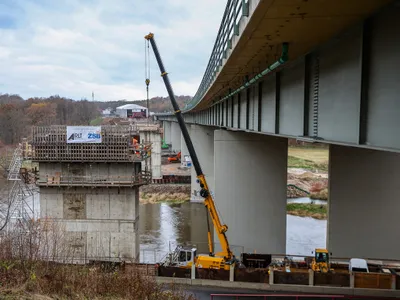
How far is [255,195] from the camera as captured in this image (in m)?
19.4

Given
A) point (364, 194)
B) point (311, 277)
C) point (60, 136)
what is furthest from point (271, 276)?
point (60, 136)

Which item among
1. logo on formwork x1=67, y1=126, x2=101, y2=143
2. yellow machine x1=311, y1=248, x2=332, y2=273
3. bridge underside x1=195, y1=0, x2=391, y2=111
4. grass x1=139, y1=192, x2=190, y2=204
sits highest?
bridge underside x1=195, y1=0, x2=391, y2=111

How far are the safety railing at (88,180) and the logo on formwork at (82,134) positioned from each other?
2066 mm

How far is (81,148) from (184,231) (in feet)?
47.1

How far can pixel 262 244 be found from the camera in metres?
19.6

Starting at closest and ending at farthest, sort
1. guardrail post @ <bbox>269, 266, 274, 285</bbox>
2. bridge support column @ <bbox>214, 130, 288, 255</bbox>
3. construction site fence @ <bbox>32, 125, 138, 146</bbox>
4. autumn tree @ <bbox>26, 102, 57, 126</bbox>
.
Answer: guardrail post @ <bbox>269, 266, 274, 285</bbox> < bridge support column @ <bbox>214, 130, 288, 255</bbox> < construction site fence @ <bbox>32, 125, 138, 146</bbox> < autumn tree @ <bbox>26, 102, 57, 126</bbox>

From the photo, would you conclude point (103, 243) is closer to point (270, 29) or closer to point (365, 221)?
point (365, 221)

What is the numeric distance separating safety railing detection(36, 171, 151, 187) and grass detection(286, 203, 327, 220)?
21.8m

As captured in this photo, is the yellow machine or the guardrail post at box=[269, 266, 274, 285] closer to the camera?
the guardrail post at box=[269, 266, 274, 285]

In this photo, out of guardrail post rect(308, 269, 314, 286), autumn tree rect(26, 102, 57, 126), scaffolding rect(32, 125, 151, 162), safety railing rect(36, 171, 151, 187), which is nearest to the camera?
guardrail post rect(308, 269, 314, 286)

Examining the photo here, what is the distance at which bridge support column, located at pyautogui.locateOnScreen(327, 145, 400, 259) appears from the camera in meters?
17.2

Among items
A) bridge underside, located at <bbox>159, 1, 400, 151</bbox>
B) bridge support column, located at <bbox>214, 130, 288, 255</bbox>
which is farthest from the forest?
bridge underside, located at <bbox>159, 1, 400, 151</bbox>

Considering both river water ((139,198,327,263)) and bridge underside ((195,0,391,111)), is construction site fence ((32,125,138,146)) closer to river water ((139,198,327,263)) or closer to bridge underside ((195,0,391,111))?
river water ((139,198,327,263))

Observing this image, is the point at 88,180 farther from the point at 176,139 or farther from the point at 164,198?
the point at 176,139
